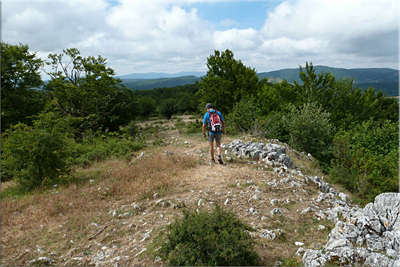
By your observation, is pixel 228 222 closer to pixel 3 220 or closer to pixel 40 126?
pixel 3 220

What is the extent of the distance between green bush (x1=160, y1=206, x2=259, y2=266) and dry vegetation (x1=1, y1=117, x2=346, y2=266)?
42 cm

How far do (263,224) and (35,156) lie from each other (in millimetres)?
7708

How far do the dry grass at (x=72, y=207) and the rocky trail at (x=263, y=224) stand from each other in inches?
2.4

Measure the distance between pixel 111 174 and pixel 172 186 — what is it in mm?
2858

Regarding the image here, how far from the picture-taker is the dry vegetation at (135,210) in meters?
4.61

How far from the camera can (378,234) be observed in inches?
177

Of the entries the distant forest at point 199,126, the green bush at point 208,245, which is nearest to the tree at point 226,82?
the distant forest at point 199,126

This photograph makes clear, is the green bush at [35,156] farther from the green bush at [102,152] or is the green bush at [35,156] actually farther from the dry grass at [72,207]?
the green bush at [102,152]

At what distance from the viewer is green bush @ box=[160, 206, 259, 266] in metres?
3.68

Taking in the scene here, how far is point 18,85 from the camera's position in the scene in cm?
2006

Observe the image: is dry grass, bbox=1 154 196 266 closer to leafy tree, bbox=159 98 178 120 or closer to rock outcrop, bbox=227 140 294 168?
rock outcrop, bbox=227 140 294 168

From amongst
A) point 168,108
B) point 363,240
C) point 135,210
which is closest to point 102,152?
point 135,210

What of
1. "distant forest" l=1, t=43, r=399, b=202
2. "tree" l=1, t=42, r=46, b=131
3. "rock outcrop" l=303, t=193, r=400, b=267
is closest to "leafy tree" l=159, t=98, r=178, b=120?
"distant forest" l=1, t=43, r=399, b=202

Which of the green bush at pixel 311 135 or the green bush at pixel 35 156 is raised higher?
the green bush at pixel 35 156
